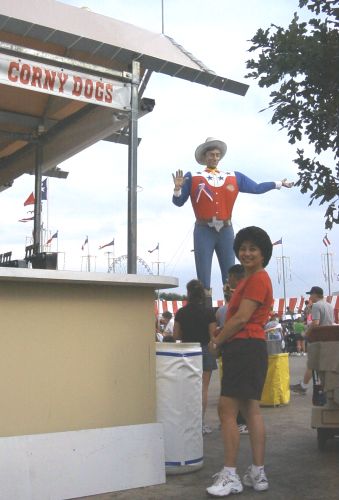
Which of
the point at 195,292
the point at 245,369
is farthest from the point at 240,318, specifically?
the point at 195,292

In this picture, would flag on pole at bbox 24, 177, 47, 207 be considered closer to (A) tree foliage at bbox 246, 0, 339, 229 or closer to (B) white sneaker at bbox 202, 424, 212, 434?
(B) white sneaker at bbox 202, 424, 212, 434

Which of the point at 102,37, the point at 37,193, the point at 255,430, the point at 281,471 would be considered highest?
the point at 102,37

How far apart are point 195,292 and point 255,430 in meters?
2.29

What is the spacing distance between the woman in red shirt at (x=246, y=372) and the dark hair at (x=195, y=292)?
1946mm

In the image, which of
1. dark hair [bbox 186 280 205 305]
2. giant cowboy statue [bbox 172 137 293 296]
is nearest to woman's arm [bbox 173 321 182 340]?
dark hair [bbox 186 280 205 305]

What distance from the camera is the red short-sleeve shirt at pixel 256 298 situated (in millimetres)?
4238

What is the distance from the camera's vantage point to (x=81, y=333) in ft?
14.2

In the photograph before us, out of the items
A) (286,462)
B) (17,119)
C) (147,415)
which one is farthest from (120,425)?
(17,119)

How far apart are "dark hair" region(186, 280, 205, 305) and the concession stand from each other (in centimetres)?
135

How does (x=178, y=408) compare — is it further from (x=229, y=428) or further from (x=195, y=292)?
(x=195, y=292)

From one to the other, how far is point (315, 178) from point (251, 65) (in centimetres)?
78

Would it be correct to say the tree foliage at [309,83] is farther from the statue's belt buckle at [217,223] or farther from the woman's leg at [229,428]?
the statue's belt buckle at [217,223]

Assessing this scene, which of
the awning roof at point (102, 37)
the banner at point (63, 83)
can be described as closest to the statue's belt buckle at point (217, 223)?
the awning roof at point (102, 37)

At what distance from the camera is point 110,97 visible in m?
5.25
